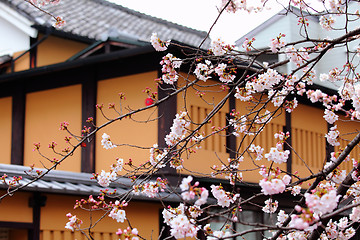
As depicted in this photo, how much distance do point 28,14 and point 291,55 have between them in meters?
8.05

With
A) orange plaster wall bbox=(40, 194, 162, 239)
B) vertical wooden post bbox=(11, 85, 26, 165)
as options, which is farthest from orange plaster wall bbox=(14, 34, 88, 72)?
orange plaster wall bbox=(40, 194, 162, 239)

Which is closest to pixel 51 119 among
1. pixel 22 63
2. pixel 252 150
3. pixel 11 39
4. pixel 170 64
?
pixel 22 63

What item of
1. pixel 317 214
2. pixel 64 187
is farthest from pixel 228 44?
pixel 64 187

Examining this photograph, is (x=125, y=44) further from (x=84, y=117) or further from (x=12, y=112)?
(x=12, y=112)

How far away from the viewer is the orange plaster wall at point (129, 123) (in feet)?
31.9

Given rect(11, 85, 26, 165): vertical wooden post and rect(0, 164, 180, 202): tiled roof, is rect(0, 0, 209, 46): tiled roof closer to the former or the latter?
rect(11, 85, 26, 165): vertical wooden post

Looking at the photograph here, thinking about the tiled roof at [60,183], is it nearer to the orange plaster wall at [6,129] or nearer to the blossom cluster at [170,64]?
the blossom cluster at [170,64]

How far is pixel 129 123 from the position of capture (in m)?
10.1

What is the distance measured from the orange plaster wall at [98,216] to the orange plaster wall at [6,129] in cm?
369

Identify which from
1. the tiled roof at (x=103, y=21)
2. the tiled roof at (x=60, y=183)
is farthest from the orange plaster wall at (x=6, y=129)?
the tiled roof at (x=60, y=183)

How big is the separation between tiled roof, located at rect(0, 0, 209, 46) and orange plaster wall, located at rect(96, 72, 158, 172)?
97 centimetres

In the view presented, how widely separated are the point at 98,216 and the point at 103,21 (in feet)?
20.8

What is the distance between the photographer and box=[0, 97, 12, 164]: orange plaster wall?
1183 cm

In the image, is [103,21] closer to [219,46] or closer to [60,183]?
[60,183]
